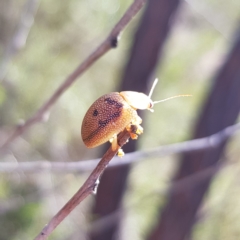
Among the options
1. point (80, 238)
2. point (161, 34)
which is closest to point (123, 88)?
point (161, 34)

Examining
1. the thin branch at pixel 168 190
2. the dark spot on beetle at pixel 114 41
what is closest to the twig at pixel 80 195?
the dark spot on beetle at pixel 114 41

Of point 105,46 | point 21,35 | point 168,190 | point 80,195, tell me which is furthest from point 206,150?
point 80,195

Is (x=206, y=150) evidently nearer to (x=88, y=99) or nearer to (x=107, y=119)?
(x=88, y=99)

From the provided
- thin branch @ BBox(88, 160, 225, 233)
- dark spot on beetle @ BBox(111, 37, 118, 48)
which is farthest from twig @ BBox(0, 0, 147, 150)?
thin branch @ BBox(88, 160, 225, 233)

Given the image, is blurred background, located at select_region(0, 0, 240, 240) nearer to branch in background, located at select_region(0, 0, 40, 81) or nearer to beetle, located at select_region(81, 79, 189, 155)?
branch in background, located at select_region(0, 0, 40, 81)

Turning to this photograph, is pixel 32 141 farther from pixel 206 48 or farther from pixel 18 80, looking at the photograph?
pixel 206 48
